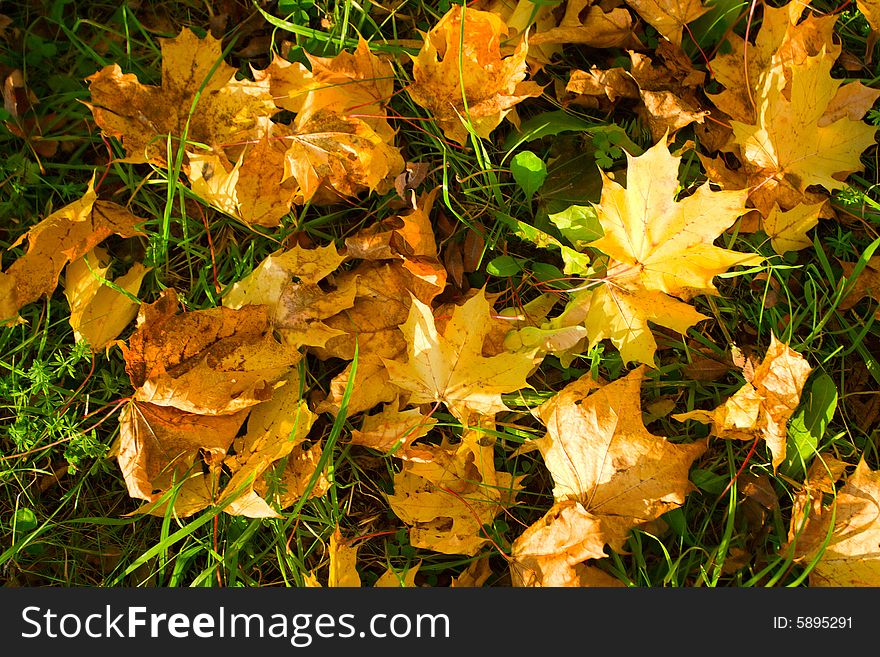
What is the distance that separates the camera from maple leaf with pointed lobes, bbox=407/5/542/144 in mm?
1640

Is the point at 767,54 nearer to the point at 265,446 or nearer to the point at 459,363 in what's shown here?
the point at 459,363

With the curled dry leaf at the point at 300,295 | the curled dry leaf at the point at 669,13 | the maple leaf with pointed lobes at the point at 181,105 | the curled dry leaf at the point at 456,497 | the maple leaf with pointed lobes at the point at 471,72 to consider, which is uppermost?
the curled dry leaf at the point at 669,13

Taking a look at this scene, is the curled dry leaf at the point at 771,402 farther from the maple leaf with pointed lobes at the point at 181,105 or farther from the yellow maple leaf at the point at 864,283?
the maple leaf with pointed lobes at the point at 181,105

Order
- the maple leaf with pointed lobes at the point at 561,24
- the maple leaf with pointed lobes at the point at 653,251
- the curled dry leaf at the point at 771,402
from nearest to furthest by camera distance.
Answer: the maple leaf with pointed lobes at the point at 653,251 → the curled dry leaf at the point at 771,402 → the maple leaf with pointed lobes at the point at 561,24

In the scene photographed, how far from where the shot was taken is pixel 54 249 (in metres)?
1.77

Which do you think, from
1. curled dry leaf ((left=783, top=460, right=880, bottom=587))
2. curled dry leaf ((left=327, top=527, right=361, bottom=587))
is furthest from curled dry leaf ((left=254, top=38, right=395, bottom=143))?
curled dry leaf ((left=783, top=460, right=880, bottom=587))

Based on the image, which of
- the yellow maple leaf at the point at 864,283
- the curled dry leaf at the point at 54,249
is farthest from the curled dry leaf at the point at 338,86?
the yellow maple leaf at the point at 864,283

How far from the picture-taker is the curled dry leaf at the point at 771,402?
1.64 metres

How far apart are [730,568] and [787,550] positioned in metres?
0.13

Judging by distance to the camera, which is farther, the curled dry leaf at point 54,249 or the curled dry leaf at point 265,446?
the curled dry leaf at point 54,249

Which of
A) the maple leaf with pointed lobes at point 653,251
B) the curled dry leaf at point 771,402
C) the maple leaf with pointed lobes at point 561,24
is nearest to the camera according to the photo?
the maple leaf with pointed lobes at point 653,251

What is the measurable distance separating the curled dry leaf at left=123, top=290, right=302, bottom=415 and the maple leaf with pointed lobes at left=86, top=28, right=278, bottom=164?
0.44m

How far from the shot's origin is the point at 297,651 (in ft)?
5.37

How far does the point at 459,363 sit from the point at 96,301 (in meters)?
0.93
